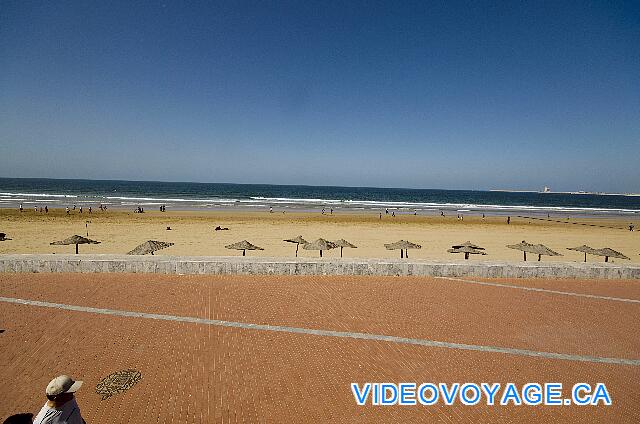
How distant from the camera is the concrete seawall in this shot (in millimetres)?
13062

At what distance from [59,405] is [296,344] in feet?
17.4

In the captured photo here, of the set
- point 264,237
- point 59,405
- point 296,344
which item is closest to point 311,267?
point 296,344

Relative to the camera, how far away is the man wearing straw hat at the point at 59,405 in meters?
3.76

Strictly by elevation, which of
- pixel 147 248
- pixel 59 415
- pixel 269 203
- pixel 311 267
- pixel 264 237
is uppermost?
pixel 59 415

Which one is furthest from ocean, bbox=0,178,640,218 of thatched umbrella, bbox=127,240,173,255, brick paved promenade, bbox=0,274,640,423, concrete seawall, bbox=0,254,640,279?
brick paved promenade, bbox=0,274,640,423

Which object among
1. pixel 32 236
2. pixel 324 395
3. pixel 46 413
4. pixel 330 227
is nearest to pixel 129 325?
pixel 46 413

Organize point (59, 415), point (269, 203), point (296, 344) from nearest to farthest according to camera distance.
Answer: point (59, 415) → point (296, 344) → point (269, 203)

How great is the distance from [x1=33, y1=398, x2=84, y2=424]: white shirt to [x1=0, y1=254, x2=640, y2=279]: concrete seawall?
31.4 ft

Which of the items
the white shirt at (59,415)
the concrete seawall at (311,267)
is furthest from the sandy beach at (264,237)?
the white shirt at (59,415)

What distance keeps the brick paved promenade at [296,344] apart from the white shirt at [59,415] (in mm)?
2244

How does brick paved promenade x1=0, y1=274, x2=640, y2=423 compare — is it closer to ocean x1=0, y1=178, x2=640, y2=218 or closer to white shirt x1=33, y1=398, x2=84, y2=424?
white shirt x1=33, y1=398, x2=84, y2=424

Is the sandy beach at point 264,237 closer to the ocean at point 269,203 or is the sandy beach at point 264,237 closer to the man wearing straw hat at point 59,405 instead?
the man wearing straw hat at point 59,405

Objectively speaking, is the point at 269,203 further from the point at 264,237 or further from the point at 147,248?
the point at 147,248

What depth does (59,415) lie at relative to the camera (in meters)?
3.87
